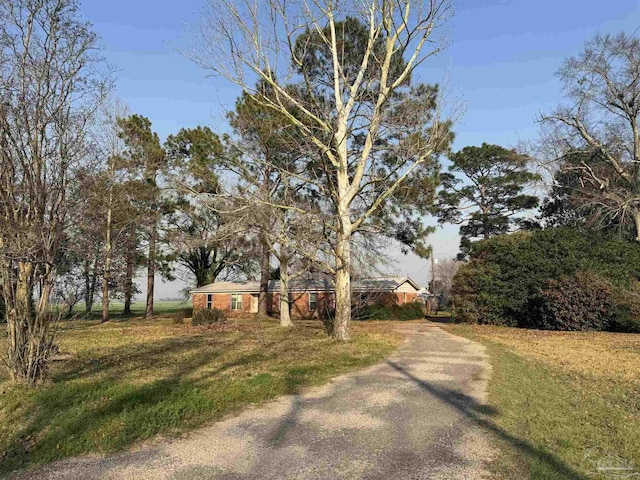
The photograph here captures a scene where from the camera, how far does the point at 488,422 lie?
→ 18.5 feet

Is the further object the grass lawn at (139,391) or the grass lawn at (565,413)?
the grass lawn at (139,391)

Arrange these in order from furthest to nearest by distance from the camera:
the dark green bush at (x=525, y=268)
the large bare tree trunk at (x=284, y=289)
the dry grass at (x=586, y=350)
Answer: the large bare tree trunk at (x=284, y=289) < the dark green bush at (x=525, y=268) < the dry grass at (x=586, y=350)

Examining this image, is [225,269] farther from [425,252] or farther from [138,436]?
[138,436]

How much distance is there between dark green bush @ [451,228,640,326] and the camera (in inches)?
862

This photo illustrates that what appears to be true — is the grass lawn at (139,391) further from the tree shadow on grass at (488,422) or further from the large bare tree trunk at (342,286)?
the tree shadow on grass at (488,422)

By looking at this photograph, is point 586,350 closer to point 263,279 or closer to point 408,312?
point 408,312

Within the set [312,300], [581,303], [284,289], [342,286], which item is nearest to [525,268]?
[581,303]

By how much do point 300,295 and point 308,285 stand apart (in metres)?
0.97

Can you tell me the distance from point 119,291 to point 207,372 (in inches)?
878

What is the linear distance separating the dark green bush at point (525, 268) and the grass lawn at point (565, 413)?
10172mm

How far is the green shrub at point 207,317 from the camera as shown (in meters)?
25.3

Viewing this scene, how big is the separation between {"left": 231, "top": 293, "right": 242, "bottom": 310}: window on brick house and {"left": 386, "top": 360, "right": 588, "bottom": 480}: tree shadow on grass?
28.7 m

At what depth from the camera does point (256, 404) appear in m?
6.39

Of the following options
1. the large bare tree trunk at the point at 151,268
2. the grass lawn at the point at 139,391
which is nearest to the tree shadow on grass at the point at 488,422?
the grass lawn at the point at 139,391
